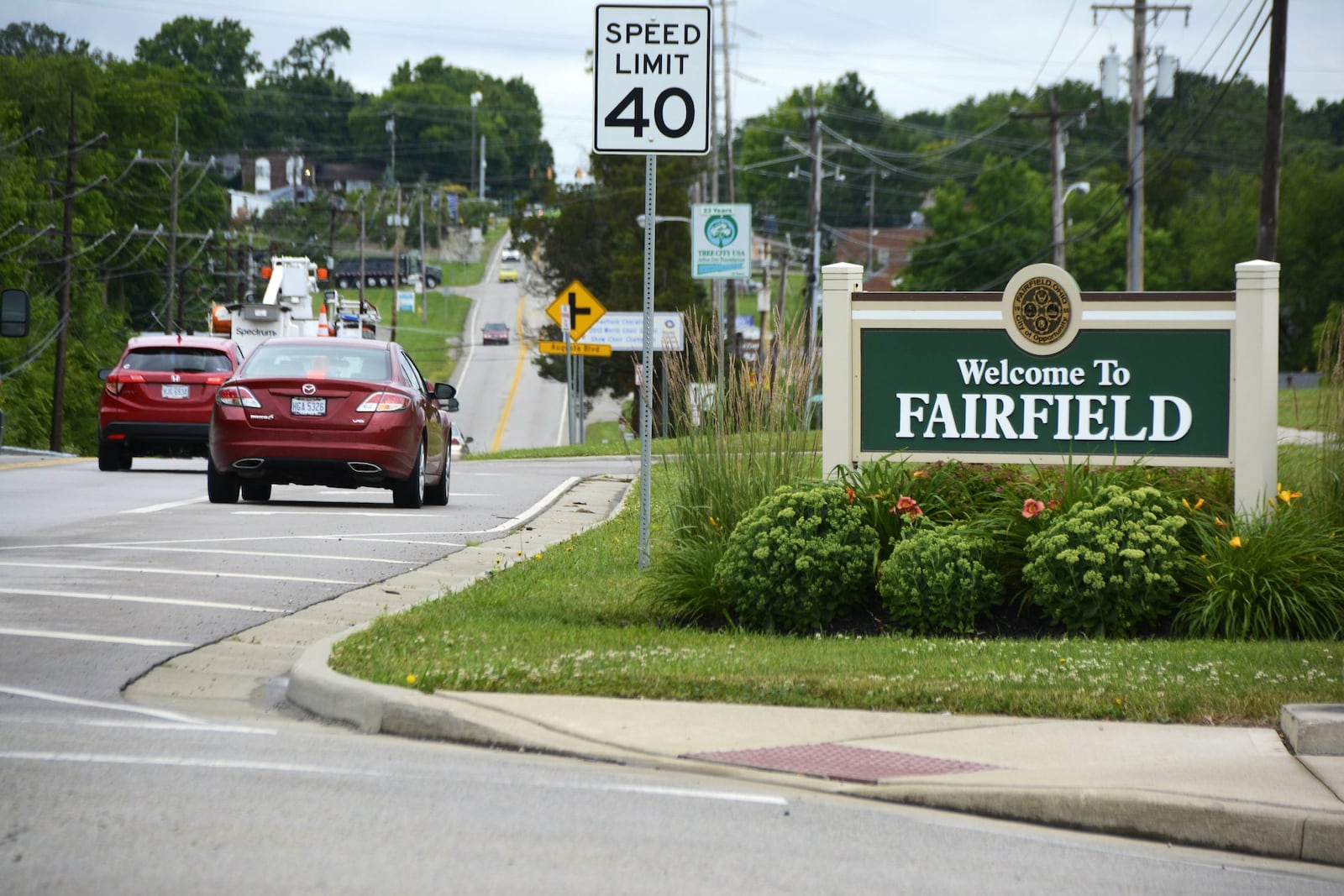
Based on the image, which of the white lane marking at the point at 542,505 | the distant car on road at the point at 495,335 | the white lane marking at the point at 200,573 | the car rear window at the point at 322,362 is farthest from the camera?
the distant car on road at the point at 495,335

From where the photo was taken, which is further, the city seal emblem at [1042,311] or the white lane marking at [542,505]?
the white lane marking at [542,505]

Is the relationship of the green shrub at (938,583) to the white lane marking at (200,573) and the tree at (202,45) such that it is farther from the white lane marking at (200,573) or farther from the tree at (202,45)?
the tree at (202,45)

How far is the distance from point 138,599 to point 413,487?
666 centimetres

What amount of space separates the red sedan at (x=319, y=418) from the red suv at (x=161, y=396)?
19.6ft

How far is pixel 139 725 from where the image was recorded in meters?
7.10

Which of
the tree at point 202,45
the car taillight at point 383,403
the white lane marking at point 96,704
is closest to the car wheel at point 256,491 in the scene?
the car taillight at point 383,403

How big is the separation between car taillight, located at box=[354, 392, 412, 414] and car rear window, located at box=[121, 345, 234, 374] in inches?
289

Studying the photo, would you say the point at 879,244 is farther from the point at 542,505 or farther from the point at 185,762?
A: the point at 185,762

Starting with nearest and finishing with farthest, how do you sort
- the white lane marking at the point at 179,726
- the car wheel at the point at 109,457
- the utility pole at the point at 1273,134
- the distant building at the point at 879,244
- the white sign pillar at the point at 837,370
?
the white lane marking at the point at 179,726, the white sign pillar at the point at 837,370, the car wheel at the point at 109,457, the utility pole at the point at 1273,134, the distant building at the point at 879,244

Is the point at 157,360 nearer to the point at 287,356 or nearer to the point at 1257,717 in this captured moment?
the point at 287,356

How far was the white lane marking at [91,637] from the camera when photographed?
8.95 m

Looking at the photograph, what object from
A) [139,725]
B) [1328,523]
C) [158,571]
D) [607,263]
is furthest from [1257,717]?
[607,263]

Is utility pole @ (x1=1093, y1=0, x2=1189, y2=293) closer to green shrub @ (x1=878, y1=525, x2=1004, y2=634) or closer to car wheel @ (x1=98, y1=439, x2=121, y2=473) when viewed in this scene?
car wheel @ (x1=98, y1=439, x2=121, y2=473)

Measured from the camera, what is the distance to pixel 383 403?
16.0 m
